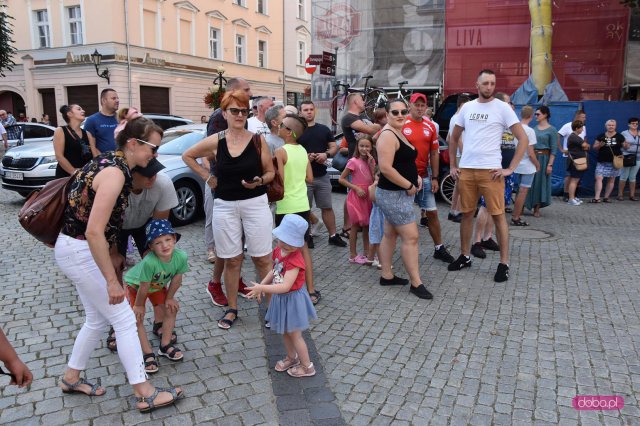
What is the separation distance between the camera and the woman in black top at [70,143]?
221 inches

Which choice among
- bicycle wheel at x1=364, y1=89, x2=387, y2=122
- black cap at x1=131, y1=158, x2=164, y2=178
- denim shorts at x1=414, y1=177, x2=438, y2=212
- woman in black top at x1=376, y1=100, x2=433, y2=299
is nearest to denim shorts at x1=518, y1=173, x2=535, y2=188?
denim shorts at x1=414, y1=177, x2=438, y2=212

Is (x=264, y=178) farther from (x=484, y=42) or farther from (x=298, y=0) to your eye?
(x=298, y=0)

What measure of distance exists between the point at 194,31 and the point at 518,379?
31185 mm

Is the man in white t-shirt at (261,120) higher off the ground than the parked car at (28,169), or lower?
higher

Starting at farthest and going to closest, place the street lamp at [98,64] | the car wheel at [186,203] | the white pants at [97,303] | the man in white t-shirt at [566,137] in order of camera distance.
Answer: the street lamp at [98,64] → the man in white t-shirt at [566,137] → the car wheel at [186,203] → the white pants at [97,303]

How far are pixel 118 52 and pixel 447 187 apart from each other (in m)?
22.1

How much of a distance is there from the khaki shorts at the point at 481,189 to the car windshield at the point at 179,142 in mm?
4732

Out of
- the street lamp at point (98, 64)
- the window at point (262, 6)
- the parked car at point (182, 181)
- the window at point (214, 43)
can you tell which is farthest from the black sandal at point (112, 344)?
the window at point (262, 6)

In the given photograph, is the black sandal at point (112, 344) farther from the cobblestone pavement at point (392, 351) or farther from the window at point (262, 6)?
the window at point (262, 6)

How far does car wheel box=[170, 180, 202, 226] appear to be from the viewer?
787cm

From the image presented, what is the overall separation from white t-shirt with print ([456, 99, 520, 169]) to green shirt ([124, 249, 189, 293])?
3.34m

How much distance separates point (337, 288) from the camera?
17.1ft

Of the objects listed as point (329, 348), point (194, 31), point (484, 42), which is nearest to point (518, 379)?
point (329, 348)

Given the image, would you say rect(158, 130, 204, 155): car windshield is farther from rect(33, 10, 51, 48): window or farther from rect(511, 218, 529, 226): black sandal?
rect(33, 10, 51, 48): window
